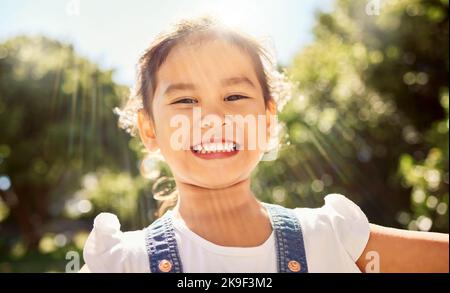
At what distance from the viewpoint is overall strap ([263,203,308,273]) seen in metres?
0.95

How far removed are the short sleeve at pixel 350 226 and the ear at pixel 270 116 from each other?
0.66 ft

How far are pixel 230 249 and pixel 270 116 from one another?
308 mm

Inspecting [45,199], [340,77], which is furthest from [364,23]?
[45,199]

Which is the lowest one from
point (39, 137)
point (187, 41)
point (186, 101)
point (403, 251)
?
point (403, 251)

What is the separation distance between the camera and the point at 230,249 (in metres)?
0.95

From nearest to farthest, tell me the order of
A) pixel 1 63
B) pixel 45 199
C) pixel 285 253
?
1. pixel 285 253
2. pixel 1 63
3. pixel 45 199

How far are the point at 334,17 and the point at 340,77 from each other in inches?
15.7

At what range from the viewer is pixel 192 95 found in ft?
3.18

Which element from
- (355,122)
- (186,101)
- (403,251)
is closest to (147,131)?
(186,101)

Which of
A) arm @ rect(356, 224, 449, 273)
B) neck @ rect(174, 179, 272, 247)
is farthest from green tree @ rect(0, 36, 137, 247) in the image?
arm @ rect(356, 224, 449, 273)

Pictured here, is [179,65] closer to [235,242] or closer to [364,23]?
[235,242]

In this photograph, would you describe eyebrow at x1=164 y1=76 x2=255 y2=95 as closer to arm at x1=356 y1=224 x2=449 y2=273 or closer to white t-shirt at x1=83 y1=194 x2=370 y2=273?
white t-shirt at x1=83 y1=194 x2=370 y2=273

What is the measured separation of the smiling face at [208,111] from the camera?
973 mm

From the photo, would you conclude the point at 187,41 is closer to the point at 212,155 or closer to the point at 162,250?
the point at 212,155
